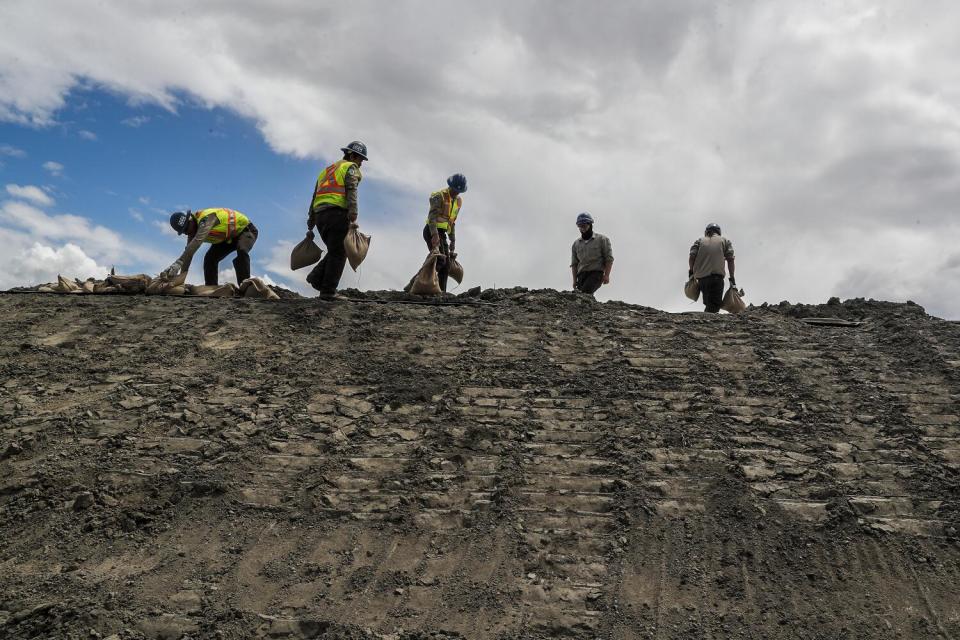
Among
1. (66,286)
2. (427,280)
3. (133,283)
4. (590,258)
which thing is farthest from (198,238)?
(590,258)

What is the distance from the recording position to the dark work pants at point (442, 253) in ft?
25.5

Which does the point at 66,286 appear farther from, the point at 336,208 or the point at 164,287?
the point at 336,208

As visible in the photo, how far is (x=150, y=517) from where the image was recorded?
12.6 ft

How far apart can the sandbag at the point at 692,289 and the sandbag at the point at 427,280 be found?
3.10 m

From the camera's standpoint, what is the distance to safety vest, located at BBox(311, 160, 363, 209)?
6645 millimetres

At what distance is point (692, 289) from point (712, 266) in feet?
1.26

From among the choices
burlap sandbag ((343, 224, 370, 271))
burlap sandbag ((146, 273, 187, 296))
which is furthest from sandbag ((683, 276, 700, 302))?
burlap sandbag ((146, 273, 187, 296))

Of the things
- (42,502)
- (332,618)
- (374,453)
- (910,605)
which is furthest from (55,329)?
(910,605)

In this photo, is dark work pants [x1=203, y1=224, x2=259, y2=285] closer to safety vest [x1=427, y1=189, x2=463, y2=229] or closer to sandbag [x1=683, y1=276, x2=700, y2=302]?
safety vest [x1=427, y1=189, x2=463, y2=229]

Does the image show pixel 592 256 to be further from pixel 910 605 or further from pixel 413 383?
pixel 910 605

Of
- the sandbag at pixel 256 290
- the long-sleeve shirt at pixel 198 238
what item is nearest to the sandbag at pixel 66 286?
the long-sleeve shirt at pixel 198 238

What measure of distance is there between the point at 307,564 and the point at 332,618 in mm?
431

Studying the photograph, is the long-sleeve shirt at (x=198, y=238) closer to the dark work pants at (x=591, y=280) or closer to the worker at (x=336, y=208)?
the worker at (x=336, y=208)

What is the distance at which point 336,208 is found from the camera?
6.67m
